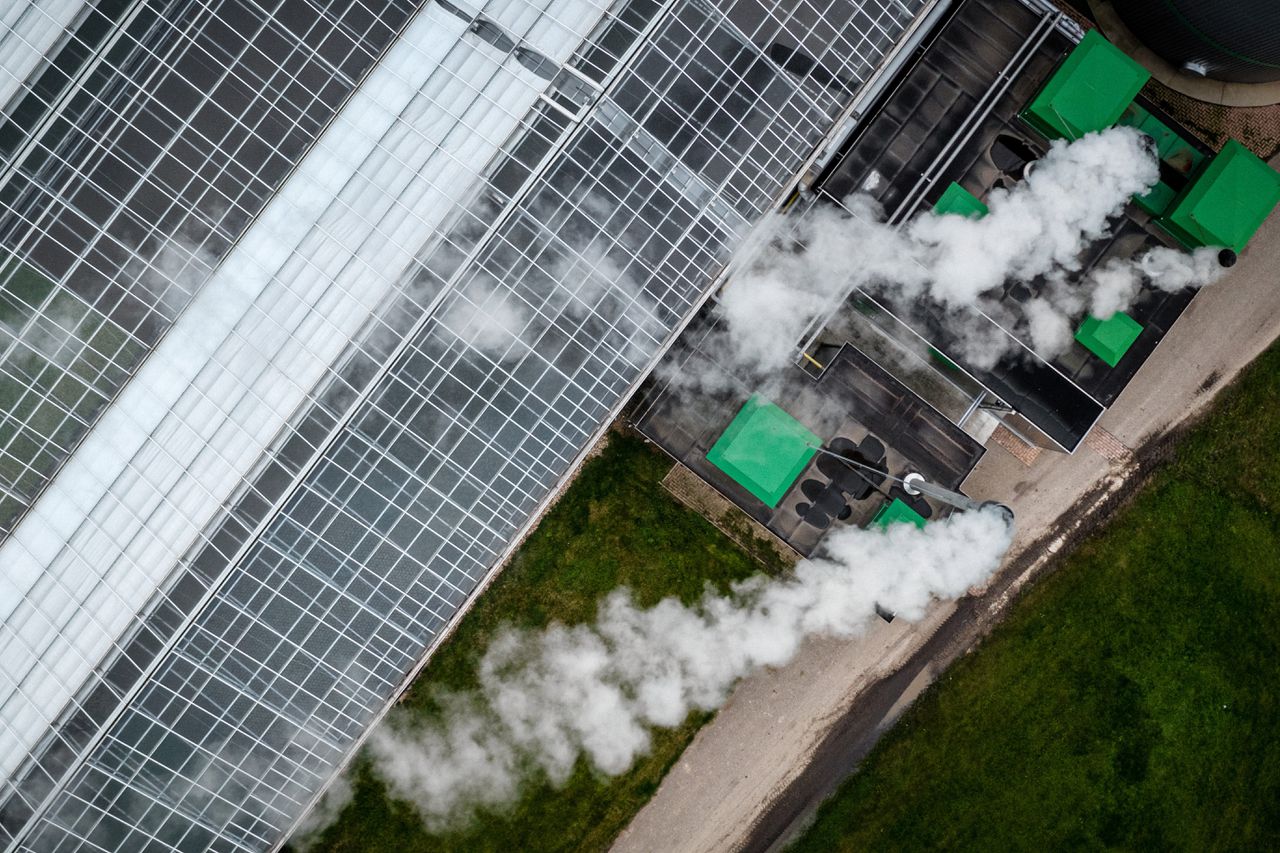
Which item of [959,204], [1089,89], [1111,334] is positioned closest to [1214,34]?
[1089,89]

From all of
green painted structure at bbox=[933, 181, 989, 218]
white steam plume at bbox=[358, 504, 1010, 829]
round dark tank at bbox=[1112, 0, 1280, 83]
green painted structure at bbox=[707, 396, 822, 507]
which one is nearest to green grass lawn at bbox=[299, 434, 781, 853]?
white steam plume at bbox=[358, 504, 1010, 829]

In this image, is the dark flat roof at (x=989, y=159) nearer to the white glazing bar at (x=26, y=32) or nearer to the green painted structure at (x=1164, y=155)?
the green painted structure at (x=1164, y=155)

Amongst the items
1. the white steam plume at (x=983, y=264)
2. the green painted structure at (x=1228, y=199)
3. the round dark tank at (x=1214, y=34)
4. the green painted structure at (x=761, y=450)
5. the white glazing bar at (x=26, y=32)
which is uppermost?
the round dark tank at (x=1214, y=34)

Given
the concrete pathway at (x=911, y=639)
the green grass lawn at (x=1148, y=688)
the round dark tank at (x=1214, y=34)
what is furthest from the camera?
the green grass lawn at (x=1148, y=688)

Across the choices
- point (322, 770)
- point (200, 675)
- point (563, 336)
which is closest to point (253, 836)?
point (322, 770)

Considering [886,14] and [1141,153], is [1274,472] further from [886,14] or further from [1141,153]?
[886,14]

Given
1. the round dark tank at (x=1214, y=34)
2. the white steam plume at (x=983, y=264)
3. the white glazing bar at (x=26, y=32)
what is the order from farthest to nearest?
the white steam plume at (x=983, y=264)
the round dark tank at (x=1214, y=34)
the white glazing bar at (x=26, y=32)

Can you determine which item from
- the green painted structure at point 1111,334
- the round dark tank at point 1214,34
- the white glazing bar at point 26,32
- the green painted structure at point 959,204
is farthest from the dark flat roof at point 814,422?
the white glazing bar at point 26,32
